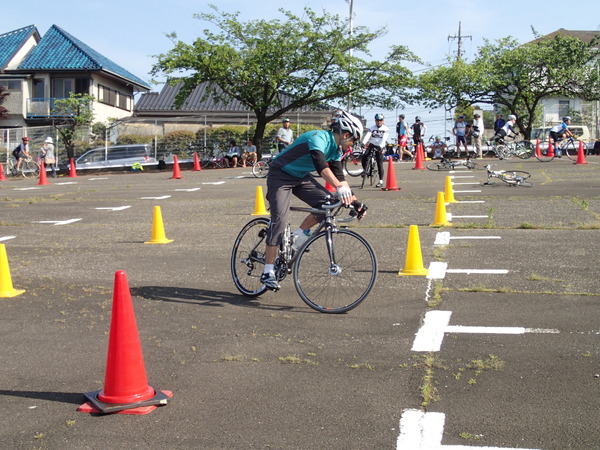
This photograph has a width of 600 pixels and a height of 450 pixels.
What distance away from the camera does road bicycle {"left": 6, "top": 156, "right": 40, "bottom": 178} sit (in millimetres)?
34250

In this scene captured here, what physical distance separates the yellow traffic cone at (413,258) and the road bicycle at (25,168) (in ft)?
89.2

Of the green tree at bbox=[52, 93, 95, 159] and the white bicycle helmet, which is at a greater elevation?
the green tree at bbox=[52, 93, 95, 159]

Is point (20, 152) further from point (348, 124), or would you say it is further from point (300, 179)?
point (348, 124)

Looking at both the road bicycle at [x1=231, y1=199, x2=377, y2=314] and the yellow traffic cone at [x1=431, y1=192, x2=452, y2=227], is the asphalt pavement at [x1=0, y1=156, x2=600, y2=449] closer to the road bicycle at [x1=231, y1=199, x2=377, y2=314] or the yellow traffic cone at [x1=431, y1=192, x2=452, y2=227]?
the road bicycle at [x1=231, y1=199, x2=377, y2=314]

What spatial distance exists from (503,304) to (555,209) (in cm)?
809

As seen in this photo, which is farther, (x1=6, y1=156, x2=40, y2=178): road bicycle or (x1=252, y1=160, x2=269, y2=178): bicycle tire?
(x1=6, y1=156, x2=40, y2=178): road bicycle

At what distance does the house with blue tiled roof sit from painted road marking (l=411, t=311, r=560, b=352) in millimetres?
47035

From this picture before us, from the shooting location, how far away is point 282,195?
7.87 metres

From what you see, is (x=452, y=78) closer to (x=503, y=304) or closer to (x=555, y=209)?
(x=555, y=209)

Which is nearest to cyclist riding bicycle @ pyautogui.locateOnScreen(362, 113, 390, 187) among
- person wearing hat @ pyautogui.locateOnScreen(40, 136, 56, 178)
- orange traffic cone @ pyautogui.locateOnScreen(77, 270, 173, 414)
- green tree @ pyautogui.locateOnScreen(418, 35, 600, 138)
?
orange traffic cone @ pyautogui.locateOnScreen(77, 270, 173, 414)

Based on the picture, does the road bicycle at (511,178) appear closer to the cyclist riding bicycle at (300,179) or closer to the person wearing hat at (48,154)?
the cyclist riding bicycle at (300,179)

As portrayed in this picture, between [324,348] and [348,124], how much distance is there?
2.25 meters

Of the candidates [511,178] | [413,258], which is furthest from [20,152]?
[413,258]

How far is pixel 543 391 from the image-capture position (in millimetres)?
5164
